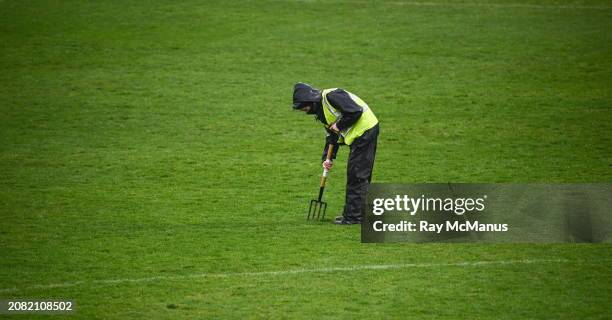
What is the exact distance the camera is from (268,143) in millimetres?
20891

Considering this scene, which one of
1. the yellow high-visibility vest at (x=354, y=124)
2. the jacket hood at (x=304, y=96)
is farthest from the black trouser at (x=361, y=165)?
the jacket hood at (x=304, y=96)

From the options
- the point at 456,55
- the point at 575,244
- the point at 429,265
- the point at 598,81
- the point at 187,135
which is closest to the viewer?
the point at 429,265

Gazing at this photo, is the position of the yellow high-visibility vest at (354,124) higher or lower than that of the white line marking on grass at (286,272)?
higher

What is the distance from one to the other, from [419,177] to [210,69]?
9.40m

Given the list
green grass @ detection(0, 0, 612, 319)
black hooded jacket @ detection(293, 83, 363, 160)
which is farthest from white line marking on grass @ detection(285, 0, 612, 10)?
black hooded jacket @ detection(293, 83, 363, 160)

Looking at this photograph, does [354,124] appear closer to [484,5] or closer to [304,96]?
[304,96]

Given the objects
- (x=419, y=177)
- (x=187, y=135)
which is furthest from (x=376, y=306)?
(x=187, y=135)

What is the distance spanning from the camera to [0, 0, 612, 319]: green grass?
11.8 meters

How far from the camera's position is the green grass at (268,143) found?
11.8 meters

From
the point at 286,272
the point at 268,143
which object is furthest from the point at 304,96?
the point at 268,143

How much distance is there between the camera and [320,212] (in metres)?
15.7

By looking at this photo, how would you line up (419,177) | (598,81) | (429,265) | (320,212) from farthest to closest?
1. (598,81)
2. (419,177)
3. (320,212)
4. (429,265)

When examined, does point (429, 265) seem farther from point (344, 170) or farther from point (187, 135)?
point (187, 135)

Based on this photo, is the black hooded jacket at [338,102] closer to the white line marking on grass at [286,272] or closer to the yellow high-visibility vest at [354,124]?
the yellow high-visibility vest at [354,124]
